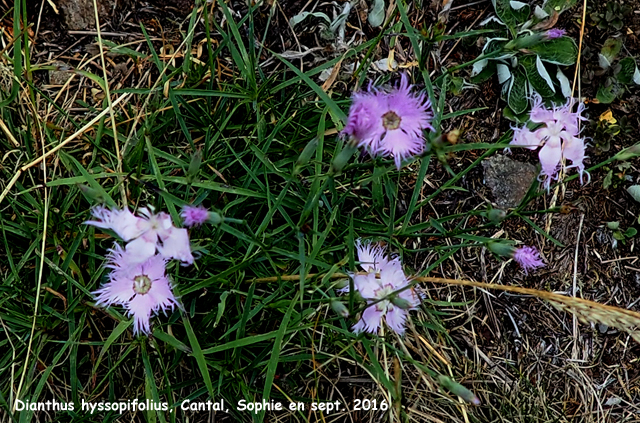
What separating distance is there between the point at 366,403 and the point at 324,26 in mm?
1325

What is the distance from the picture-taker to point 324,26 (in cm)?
217

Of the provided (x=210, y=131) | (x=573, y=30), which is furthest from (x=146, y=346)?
(x=573, y=30)

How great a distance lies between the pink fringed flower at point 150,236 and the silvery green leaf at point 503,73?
4.62 ft

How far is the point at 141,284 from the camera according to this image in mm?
1512

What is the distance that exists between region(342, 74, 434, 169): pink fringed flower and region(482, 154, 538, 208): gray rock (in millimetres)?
877

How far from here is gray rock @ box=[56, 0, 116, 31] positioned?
2.10 meters

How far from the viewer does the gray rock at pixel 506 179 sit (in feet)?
7.20

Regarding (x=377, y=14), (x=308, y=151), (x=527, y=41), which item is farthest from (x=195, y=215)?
(x=377, y=14)

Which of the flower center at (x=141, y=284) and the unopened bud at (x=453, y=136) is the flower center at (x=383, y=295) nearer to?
the unopened bud at (x=453, y=136)

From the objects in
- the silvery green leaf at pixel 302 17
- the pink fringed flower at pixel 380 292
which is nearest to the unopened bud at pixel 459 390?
the pink fringed flower at pixel 380 292

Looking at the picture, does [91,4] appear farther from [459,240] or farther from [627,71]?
[627,71]

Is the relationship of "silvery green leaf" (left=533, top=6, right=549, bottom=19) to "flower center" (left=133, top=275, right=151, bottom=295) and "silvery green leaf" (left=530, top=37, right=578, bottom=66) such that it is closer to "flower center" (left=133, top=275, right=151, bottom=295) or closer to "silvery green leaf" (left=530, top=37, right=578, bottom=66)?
"silvery green leaf" (left=530, top=37, right=578, bottom=66)

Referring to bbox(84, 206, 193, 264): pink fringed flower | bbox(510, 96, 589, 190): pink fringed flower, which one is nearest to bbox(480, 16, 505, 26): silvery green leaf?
bbox(510, 96, 589, 190): pink fringed flower

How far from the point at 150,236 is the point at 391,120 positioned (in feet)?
1.92
